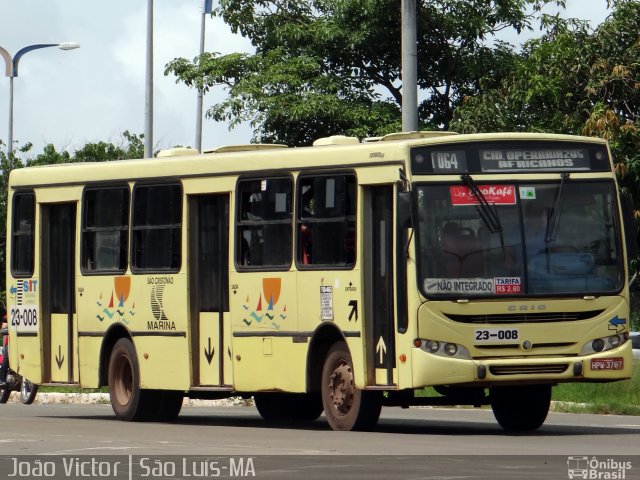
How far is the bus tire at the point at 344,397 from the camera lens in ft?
62.4

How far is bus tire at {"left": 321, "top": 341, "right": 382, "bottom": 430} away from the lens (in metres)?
19.0

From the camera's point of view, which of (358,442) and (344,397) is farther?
(344,397)

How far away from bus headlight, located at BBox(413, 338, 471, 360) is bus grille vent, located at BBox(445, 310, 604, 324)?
257 millimetres

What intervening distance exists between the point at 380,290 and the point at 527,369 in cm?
163

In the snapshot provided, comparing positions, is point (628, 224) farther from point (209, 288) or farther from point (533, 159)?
point (209, 288)

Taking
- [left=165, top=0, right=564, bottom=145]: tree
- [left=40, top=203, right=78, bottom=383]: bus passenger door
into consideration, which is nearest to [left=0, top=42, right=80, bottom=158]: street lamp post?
[left=165, top=0, right=564, bottom=145]: tree

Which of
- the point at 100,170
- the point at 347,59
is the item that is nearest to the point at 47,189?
the point at 100,170

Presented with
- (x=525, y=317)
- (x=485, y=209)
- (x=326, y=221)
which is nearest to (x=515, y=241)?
(x=485, y=209)

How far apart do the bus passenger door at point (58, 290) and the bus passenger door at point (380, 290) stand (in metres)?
5.54

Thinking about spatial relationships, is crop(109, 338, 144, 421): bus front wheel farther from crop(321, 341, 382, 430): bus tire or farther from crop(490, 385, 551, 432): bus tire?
crop(490, 385, 551, 432): bus tire

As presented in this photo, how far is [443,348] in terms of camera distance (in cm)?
1827

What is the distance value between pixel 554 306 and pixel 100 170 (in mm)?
6707

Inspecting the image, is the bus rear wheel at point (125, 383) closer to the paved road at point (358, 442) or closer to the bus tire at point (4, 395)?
the paved road at point (358, 442)

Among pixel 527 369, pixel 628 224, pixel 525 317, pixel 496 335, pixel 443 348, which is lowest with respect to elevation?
pixel 527 369
